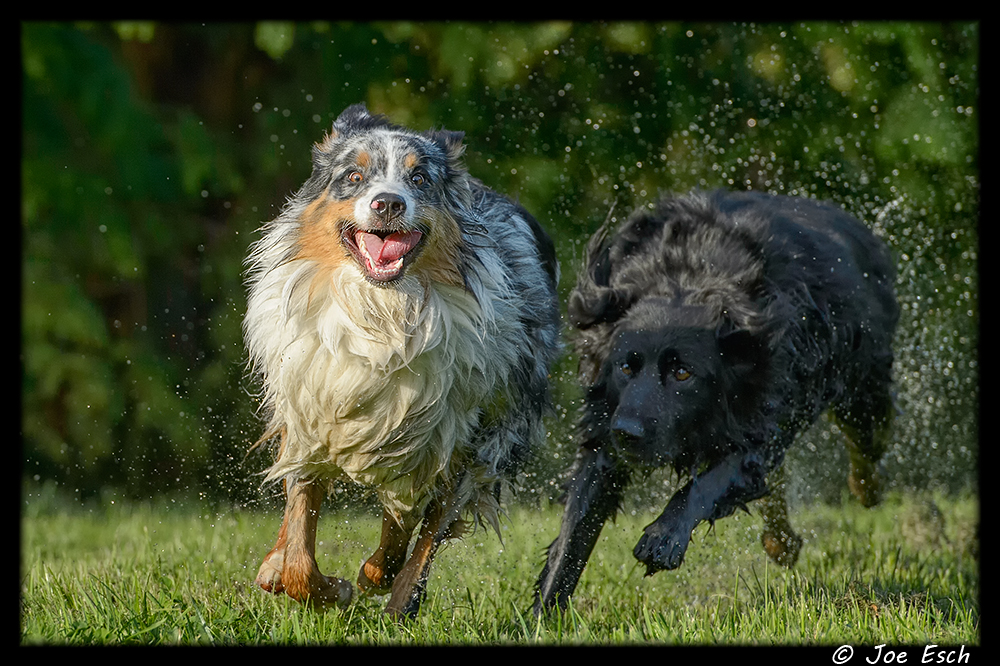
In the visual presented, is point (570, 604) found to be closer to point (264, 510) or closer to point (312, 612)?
point (312, 612)

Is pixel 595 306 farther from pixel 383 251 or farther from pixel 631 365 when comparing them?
pixel 383 251

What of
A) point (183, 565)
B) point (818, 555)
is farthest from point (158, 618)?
point (818, 555)

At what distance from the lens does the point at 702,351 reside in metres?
4.00

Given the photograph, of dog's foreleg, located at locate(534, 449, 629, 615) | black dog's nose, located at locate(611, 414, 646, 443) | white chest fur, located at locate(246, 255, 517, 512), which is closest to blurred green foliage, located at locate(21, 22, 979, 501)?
white chest fur, located at locate(246, 255, 517, 512)

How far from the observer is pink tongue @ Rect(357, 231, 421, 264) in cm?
376

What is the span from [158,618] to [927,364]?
17.1 ft

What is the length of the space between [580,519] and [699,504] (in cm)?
50

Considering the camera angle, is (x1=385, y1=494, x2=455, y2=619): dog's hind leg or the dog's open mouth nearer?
the dog's open mouth

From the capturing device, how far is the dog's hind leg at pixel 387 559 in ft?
14.1

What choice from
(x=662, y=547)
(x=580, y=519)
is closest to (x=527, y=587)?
(x=580, y=519)

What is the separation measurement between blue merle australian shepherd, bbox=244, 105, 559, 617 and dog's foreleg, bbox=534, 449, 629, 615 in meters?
0.30

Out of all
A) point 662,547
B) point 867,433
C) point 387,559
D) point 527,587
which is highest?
point 867,433

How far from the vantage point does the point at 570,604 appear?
3887 millimetres

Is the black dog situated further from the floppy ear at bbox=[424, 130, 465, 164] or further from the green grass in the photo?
the floppy ear at bbox=[424, 130, 465, 164]
